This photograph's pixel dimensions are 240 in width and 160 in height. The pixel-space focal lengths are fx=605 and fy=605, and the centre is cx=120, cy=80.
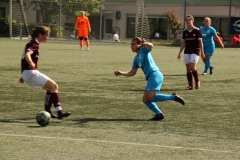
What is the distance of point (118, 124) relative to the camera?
9.77 meters

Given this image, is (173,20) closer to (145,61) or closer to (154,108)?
(145,61)

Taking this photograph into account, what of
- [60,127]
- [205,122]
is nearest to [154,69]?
[205,122]

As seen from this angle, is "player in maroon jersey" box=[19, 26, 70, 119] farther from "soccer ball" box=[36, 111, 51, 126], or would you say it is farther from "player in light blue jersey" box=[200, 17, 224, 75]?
"player in light blue jersey" box=[200, 17, 224, 75]

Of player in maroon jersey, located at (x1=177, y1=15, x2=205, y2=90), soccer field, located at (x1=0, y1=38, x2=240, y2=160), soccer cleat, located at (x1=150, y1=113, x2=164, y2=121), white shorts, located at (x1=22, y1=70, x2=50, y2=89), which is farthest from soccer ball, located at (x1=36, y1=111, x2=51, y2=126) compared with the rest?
player in maroon jersey, located at (x1=177, y1=15, x2=205, y2=90)

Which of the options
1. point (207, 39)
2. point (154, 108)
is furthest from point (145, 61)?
point (207, 39)

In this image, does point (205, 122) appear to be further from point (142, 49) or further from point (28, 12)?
point (28, 12)

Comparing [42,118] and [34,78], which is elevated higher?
[34,78]

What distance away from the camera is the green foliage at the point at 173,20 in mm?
54281

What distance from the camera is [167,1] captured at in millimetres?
58000

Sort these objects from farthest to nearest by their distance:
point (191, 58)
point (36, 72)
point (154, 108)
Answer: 1. point (191, 58)
2. point (154, 108)
3. point (36, 72)

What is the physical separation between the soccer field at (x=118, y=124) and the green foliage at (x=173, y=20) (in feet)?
121

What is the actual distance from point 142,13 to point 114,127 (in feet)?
123

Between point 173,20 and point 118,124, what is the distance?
149 feet

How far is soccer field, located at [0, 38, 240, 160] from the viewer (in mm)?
7531
